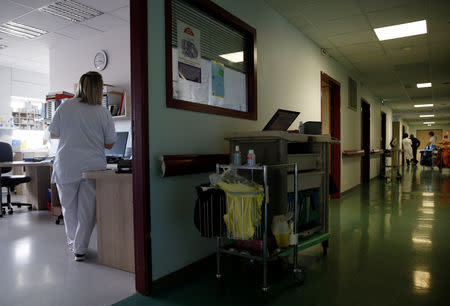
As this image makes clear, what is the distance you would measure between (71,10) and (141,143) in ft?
10.5

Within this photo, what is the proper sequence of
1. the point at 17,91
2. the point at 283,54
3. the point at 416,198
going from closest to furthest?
the point at 283,54 < the point at 416,198 < the point at 17,91

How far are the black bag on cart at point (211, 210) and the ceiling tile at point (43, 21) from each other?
395cm

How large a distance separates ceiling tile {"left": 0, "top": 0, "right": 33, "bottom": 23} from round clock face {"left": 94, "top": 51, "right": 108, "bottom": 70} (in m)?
1.14

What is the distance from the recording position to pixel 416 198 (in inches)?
251

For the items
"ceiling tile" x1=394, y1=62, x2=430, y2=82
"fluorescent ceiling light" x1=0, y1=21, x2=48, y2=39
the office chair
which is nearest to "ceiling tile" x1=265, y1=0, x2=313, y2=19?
"fluorescent ceiling light" x1=0, y1=21, x2=48, y2=39

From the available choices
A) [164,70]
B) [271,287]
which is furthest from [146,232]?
[164,70]

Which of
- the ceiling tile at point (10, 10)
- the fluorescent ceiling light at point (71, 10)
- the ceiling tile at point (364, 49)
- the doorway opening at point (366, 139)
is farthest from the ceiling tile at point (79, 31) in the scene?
the doorway opening at point (366, 139)

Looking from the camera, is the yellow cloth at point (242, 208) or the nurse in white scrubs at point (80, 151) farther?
the nurse in white scrubs at point (80, 151)

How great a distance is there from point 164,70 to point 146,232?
1239 mm

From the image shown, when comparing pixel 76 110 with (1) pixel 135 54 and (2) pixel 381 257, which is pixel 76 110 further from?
(2) pixel 381 257

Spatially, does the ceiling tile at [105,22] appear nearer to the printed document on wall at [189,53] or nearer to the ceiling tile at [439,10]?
the printed document on wall at [189,53]

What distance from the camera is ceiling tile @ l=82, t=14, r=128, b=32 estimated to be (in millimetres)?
4633

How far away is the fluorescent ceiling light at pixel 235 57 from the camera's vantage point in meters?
3.45

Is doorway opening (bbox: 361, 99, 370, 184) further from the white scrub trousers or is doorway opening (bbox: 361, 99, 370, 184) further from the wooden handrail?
the white scrub trousers
